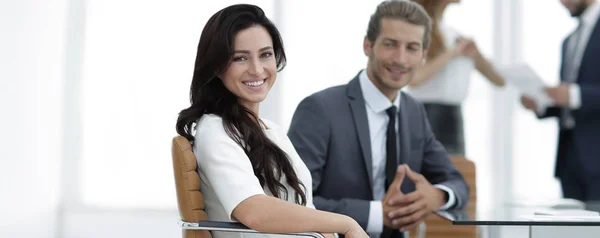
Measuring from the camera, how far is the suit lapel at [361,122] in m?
2.75

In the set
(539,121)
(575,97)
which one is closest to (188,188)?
(575,97)

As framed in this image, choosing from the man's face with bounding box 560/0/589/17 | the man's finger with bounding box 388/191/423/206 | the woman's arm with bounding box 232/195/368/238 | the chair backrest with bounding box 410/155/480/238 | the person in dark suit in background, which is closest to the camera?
the woman's arm with bounding box 232/195/368/238

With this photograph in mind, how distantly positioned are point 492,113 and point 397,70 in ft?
11.3

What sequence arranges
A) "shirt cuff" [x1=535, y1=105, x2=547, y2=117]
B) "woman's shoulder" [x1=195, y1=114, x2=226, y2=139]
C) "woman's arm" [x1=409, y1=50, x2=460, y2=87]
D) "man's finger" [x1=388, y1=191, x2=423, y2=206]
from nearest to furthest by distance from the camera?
1. "woman's shoulder" [x1=195, y1=114, x2=226, y2=139]
2. "man's finger" [x1=388, y1=191, x2=423, y2=206]
3. "woman's arm" [x1=409, y1=50, x2=460, y2=87]
4. "shirt cuff" [x1=535, y1=105, x2=547, y2=117]

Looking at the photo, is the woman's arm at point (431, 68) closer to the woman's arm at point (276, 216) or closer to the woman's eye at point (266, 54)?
the woman's eye at point (266, 54)

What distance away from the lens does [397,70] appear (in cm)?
283

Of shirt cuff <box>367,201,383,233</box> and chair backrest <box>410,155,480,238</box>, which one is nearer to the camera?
shirt cuff <box>367,201,383,233</box>

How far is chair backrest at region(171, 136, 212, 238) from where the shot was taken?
1947 millimetres

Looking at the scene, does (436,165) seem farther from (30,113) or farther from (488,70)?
(30,113)

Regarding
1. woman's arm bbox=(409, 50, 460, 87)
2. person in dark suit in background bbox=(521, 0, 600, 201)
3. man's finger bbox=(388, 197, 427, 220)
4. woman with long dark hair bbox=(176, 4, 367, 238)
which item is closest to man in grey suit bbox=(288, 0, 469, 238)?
man's finger bbox=(388, 197, 427, 220)

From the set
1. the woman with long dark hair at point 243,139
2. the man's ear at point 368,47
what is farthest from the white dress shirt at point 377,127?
the woman with long dark hair at point 243,139

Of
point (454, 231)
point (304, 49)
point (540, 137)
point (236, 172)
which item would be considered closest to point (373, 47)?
point (454, 231)

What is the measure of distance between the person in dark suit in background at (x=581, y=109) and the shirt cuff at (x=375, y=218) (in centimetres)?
191

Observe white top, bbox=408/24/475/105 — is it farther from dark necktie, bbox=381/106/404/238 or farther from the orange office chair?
the orange office chair
